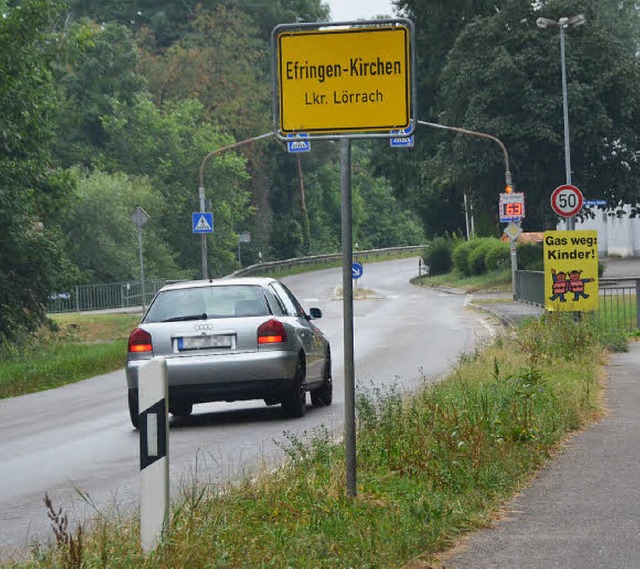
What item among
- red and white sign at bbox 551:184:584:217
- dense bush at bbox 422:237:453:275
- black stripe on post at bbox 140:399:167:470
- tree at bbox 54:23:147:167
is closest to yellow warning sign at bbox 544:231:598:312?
red and white sign at bbox 551:184:584:217

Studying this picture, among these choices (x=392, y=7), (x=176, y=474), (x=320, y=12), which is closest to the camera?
(x=176, y=474)

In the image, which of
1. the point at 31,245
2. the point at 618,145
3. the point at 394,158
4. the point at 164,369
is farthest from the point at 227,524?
the point at 394,158

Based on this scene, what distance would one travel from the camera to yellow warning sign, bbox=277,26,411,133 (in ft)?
29.7

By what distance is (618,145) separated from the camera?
6150cm

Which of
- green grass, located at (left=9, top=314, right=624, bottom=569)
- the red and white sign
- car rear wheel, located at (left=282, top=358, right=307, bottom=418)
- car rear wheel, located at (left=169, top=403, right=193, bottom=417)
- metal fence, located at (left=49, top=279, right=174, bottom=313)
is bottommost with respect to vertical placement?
metal fence, located at (left=49, top=279, right=174, bottom=313)

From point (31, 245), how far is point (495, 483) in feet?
82.4

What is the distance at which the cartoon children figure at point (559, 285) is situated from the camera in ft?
79.5

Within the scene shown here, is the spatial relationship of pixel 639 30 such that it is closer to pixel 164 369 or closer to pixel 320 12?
pixel 320 12

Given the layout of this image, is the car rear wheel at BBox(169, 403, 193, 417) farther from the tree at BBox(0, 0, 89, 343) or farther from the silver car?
the tree at BBox(0, 0, 89, 343)

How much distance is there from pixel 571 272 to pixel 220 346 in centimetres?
936

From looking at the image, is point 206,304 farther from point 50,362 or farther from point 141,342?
point 50,362

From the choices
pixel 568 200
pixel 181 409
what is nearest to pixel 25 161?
pixel 568 200

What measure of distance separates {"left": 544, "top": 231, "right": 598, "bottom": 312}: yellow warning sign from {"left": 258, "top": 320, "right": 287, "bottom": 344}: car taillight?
8.69 meters

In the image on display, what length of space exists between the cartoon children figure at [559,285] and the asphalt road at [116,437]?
2.01 m
